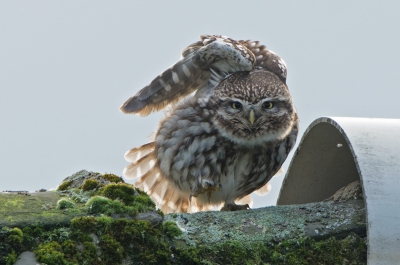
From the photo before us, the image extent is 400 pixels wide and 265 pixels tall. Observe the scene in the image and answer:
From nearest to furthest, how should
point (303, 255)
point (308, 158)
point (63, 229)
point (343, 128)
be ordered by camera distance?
point (63, 229)
point (303, 255)
point (343, 128)
point (308, 158)

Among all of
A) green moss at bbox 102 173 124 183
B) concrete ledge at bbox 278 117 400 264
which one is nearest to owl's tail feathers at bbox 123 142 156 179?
concrete ledge at bbox 278 117 400 264

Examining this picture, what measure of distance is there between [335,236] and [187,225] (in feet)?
2.73

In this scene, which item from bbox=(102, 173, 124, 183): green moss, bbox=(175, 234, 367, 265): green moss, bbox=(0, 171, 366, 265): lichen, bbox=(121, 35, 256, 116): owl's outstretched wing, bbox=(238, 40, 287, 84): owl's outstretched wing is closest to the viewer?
bbox=(0, 171, 366, 265): lichen

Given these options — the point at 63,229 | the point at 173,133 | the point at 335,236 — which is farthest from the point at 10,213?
the point at 173,133

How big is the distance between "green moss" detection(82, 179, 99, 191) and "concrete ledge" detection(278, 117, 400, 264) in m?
1.47

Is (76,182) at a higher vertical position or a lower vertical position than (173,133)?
lower

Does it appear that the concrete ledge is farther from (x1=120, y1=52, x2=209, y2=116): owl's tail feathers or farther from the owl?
(x1=120, y1=52, x2=209, y2=116): owl's tail feathers

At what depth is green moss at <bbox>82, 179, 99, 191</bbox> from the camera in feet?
12.9

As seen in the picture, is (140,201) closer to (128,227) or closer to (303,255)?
(128,227)

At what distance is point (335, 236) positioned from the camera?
12.1 ft

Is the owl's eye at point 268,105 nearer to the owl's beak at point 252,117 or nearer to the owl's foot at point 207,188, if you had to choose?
the owl's beak at point 252,117

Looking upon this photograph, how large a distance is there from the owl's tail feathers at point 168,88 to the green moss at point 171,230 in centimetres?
308

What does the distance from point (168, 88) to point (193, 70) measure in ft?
1.01

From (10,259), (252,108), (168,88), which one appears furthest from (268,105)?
(10,259)
